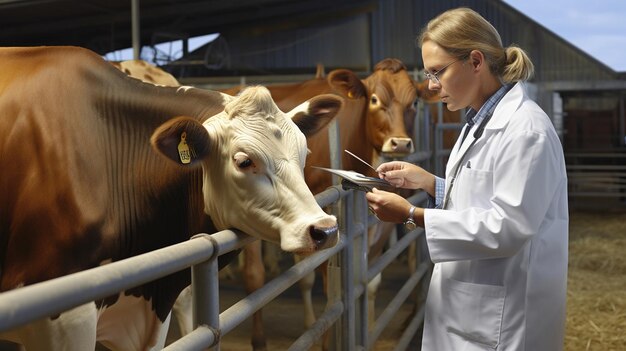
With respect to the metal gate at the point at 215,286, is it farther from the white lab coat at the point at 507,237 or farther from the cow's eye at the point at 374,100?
the cow's eye at the point at 374,100

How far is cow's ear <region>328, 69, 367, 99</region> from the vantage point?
4.58 m

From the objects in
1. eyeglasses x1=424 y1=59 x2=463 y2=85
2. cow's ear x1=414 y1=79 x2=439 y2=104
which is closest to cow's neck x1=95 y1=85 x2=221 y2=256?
eyeglasses x1=424 y1=59 x2=463 y2=85

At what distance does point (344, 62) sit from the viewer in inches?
603

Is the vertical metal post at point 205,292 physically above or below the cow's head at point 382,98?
below

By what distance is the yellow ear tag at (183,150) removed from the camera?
202 cm

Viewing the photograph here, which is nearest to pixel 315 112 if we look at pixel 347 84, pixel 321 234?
pixel 321 234

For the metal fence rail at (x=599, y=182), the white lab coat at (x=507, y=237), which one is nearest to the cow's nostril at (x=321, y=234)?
the white lab coat at (x=507, y=237)

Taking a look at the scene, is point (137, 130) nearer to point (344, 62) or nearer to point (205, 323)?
point (205, 323)

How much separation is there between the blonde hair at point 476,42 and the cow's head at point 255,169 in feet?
1.86

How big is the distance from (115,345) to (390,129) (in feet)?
8.34

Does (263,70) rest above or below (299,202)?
above

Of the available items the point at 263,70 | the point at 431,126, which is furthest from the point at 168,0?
the point at 431,126

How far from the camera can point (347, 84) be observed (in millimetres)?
4637

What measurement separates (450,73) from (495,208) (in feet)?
1.17
